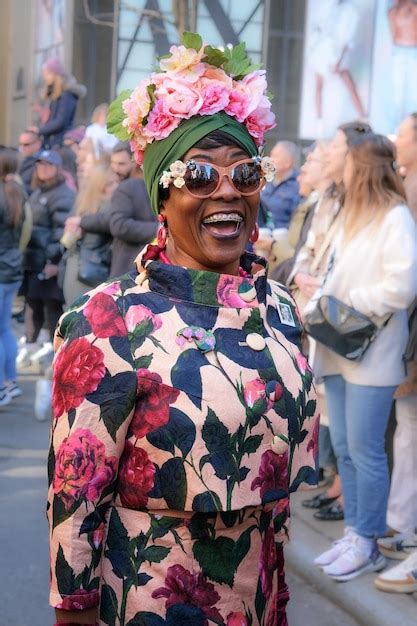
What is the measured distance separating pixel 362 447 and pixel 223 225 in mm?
Answer: 2859

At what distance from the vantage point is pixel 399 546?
5.62 metres

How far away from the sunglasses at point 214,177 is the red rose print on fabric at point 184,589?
2.81 ft

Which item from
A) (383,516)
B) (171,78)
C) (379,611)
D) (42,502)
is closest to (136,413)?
(171,78)

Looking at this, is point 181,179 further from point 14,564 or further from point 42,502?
point 42,502

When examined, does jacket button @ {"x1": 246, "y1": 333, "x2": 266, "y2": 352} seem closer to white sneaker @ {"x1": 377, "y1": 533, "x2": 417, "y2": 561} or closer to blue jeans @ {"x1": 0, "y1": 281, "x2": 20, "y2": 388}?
white sneaker @ {"x1": 377, "y1": 533, "x2": 417, "y2": 561}

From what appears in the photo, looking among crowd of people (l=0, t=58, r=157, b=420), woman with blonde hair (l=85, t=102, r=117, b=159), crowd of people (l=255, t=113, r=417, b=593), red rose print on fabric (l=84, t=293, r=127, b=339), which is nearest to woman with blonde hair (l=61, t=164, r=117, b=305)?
crowd of people (l=0, t=58, r=157, b=420)

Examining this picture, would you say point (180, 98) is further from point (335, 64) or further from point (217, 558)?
point (335, 64)

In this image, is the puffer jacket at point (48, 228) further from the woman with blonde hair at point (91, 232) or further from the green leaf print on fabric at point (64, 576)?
the green leaf print on fabric at point (64, 576)

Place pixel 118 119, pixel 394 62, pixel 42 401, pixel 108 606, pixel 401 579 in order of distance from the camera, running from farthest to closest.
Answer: pixel 394 62 < pixel 42 401 < pixel 401 579 < pixel 118 119 < pixel 108 606

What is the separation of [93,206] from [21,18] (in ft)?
55.6

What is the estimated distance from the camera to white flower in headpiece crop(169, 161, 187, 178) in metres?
2.60

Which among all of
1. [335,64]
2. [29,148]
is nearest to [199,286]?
[29,148]

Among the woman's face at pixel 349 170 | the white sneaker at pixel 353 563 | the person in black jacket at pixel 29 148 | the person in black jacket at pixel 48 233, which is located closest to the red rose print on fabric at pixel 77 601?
the white sneaker at pixel 353 563

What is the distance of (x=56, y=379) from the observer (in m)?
2.54
